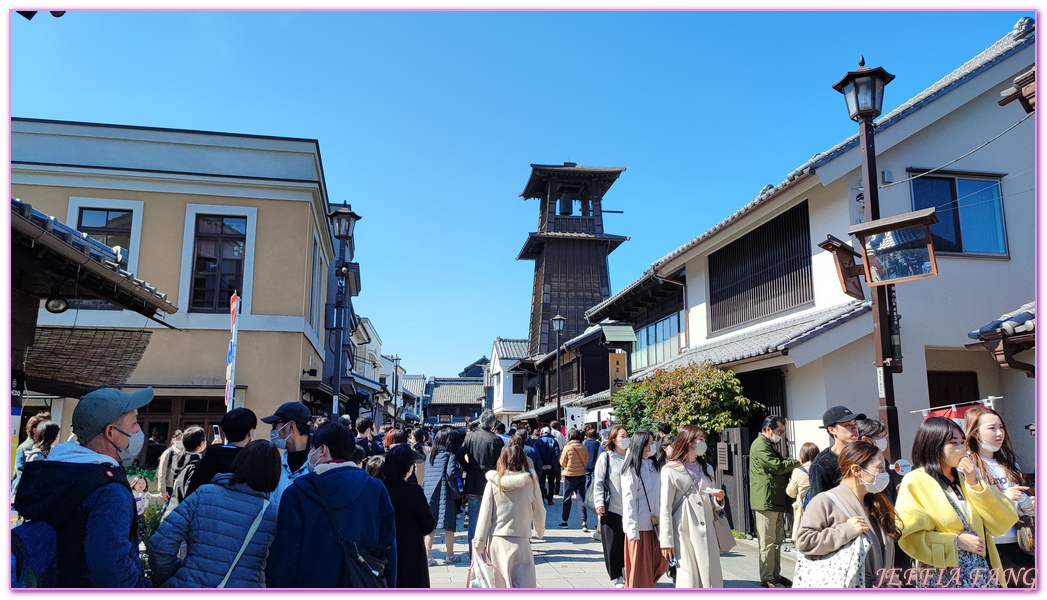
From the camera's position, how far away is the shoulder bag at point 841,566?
11.7 feet

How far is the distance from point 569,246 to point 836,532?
36686 millimetres

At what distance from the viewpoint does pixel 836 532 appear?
11.9 ft

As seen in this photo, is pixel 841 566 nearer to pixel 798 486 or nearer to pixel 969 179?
pixel 798 486

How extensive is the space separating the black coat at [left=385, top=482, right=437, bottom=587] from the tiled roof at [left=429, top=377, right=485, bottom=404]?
6841cm

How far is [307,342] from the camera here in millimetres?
16906

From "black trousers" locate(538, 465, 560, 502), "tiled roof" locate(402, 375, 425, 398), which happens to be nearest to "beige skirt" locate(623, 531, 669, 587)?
"black trousers" locate(538, 465, 560, 502)

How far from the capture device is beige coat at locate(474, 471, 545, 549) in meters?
5.50

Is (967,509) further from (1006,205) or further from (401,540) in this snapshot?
(1006,205)

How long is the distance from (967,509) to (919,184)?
25.0 feet

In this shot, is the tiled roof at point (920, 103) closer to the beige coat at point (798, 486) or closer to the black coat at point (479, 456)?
the beige coat at point (798, 486)

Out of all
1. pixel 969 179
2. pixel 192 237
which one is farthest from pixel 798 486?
pixel 192 237

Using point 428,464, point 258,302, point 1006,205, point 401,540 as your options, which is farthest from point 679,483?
point 258,302

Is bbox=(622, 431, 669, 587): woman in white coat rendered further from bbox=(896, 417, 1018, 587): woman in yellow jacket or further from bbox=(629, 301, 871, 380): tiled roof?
bbox=(629, 301, 871, 380): tiled roof

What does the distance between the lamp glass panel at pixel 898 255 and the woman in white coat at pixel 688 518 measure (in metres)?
3.14
